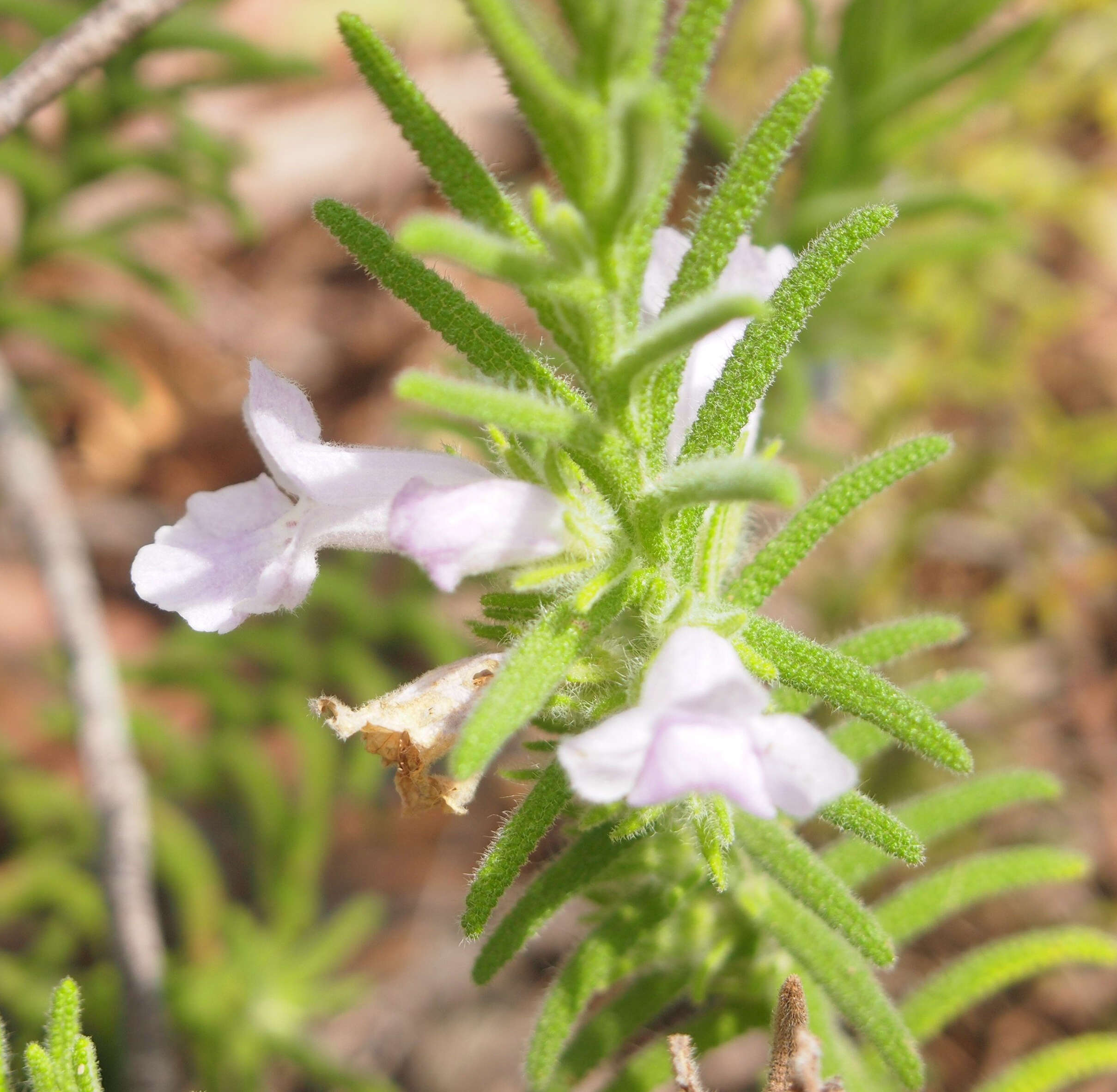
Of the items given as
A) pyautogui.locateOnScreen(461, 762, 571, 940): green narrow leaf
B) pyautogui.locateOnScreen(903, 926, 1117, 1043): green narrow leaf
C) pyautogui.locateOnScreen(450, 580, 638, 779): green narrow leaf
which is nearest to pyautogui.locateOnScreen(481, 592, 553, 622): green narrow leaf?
pyautogui.locateOnScreen(450, 580, 638, 779): green narrow leaf

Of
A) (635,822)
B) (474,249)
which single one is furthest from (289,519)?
(635,822)

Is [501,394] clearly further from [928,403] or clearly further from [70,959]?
[928,403]

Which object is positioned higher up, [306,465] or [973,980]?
[306,465]

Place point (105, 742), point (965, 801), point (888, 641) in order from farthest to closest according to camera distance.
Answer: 1. point (105, 742)
2. point (965, 801)
3. point (888, 641)

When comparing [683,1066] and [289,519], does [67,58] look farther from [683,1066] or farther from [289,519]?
[683,1066]

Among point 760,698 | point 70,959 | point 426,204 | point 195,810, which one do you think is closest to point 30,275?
point 426,204

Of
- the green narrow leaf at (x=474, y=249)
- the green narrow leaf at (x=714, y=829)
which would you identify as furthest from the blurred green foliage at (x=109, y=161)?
the green narrow leaf at (x=714, y=829)

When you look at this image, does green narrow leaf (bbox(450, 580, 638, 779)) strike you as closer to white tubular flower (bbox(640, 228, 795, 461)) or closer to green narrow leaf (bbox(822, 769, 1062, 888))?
white tubular flower (bbox(640, 228, 795, 461))
